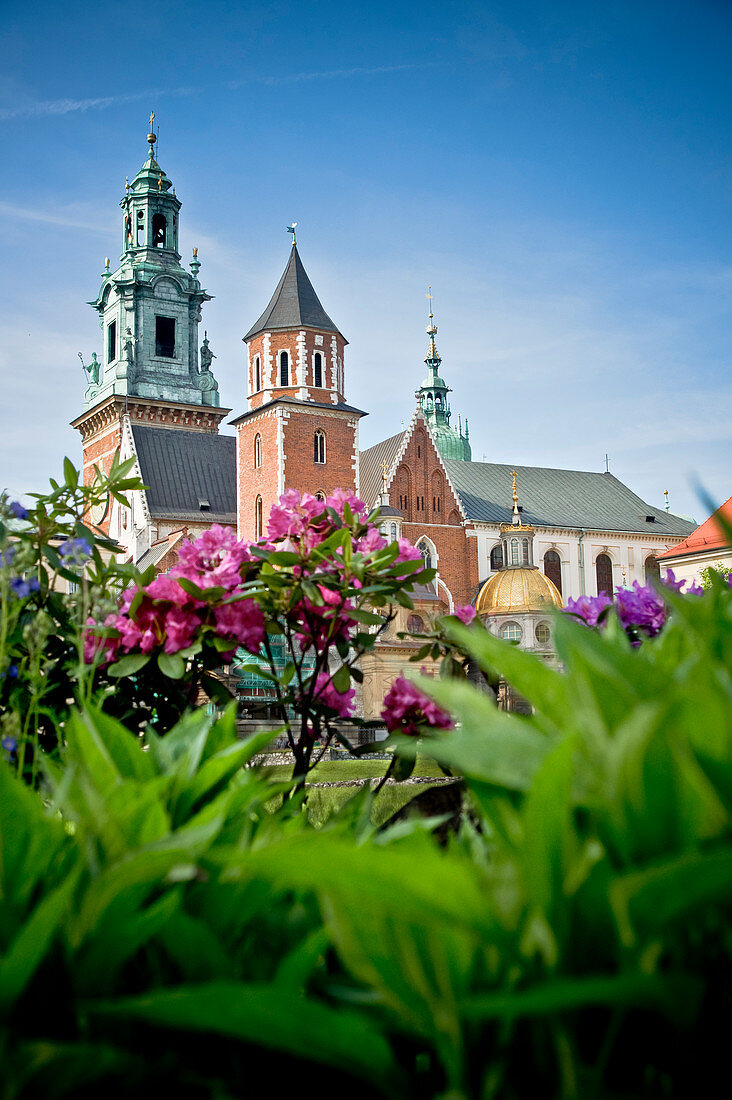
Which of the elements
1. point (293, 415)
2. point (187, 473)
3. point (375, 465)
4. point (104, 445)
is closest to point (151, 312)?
point (104, 445)

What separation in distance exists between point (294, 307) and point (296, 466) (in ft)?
21.7

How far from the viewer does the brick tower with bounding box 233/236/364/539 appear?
3512 cm

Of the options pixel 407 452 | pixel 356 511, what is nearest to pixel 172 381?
pixel 407 452

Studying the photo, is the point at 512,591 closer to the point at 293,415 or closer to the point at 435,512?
the point at 435,512

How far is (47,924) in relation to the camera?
0.71 meters

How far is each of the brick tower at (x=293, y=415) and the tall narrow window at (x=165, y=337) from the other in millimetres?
13699

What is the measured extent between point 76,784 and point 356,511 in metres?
2.06

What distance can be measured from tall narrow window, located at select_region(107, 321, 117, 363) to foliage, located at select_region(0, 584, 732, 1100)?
169 feet

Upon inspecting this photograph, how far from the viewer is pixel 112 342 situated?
50.3m

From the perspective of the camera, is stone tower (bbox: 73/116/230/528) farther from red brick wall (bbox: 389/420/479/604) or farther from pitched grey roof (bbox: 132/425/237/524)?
red brick wall (bbox: 389/420/479/604)

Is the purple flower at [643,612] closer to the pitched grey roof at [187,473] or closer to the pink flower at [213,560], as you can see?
the pink flower at [213,560]

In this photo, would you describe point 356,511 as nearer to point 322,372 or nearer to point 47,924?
point 47,924

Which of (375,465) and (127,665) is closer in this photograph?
(127,665)

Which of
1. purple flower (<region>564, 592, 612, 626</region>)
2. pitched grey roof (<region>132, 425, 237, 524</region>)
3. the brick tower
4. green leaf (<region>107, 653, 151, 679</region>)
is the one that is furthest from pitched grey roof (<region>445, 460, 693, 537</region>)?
green leaf (<region>107, 653, 151, 679</region>)
